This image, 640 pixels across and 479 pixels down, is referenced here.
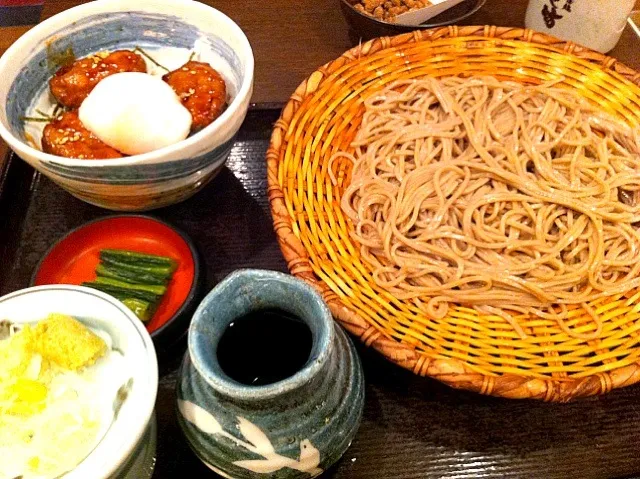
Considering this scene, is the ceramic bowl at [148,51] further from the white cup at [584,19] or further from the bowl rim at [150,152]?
the white cup at [584,19]

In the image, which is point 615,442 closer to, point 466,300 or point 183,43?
point 466,300

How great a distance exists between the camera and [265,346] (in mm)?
952

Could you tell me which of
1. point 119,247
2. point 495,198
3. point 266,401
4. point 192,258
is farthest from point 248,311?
point 495,198

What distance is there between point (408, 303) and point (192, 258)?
52 centimetres

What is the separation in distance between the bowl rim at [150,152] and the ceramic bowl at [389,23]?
0.54m

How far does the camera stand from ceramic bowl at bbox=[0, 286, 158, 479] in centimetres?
83

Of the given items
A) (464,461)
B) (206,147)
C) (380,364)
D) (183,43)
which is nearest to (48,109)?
(183,43)

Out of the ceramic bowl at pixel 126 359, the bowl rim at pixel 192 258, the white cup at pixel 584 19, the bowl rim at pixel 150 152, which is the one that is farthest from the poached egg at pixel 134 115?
the white cup at pixel 584 19

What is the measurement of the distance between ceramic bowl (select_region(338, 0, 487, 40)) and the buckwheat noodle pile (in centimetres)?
25

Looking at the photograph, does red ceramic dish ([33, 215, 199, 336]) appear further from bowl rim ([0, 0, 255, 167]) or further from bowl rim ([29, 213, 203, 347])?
bowl rim ([0, 0, 255, 167])

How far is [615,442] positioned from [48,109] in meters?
1.58

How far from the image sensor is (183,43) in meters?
1.51

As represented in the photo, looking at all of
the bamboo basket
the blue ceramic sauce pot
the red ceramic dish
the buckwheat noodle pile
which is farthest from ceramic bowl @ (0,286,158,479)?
the buckwheat noodle pile

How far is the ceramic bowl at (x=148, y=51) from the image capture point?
1.17 m
